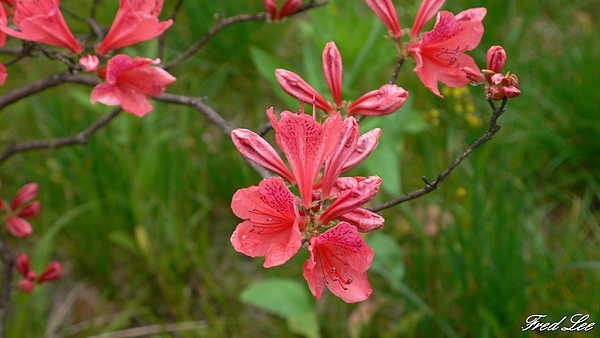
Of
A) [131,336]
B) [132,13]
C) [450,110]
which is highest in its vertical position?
[132,13]

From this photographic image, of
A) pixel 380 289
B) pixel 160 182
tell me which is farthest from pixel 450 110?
pixel 160 182

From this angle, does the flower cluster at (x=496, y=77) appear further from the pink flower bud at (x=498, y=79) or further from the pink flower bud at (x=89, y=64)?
the pink flower bud at (x=89, y=64)

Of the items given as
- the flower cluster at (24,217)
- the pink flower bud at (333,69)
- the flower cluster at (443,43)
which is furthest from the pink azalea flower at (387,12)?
the flower cluster at (24,217)

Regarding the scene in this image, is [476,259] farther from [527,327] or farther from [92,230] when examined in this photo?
[92,230]

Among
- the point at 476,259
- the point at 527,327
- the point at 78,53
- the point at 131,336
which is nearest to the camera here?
the point at 78,53

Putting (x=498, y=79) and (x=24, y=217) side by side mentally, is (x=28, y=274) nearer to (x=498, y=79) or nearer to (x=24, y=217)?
(x=24, y=217)

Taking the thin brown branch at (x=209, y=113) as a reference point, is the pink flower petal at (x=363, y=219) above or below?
above

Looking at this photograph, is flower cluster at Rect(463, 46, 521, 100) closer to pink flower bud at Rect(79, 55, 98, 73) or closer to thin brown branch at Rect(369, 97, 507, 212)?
thin brown branch at Rect(369, 97, 507, 212)
